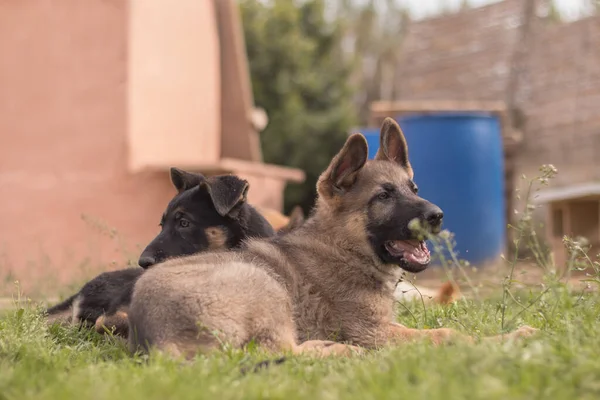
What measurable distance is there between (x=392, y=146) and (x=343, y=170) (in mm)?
558

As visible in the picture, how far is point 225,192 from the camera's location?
5.62 meters

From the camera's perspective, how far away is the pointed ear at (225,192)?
18.1 feet

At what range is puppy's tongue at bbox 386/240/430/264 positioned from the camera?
510 centimetres

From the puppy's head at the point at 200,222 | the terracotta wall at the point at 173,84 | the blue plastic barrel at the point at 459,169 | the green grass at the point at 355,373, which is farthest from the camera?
the blue plastic barrel at the point at 459,169

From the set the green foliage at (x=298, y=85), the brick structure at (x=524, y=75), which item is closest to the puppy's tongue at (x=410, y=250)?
the brick structure at (x=524, y=75)

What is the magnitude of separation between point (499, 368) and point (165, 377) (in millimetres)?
1389

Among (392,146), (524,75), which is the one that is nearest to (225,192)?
(392,146)

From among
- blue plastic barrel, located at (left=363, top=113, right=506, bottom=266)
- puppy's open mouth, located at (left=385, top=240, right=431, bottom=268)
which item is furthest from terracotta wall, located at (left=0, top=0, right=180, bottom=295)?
puppy's open mouth, located at (left=385, top=240, right=431, bottom=268)

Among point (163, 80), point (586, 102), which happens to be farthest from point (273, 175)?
point (586, 102)

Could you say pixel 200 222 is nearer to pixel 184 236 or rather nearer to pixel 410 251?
pixel 184 236

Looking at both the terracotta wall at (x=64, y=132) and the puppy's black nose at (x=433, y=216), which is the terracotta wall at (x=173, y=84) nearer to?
the terracotta wall at (x=64, y=132)

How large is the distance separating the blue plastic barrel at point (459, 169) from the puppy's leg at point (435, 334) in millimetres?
7146

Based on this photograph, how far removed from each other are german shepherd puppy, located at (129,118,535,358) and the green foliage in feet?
→ 62.3

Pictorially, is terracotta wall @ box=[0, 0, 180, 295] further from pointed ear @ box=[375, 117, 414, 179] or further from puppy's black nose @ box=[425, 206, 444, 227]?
puppy's black nose @ box=[425, 206, 444, 227]
